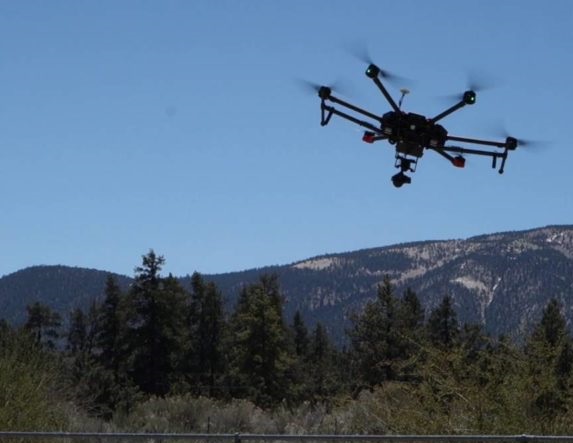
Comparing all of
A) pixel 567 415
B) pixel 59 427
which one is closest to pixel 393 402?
pixel 567 415

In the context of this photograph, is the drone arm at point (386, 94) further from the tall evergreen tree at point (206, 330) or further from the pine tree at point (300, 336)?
the pine tree at point (300, 336)

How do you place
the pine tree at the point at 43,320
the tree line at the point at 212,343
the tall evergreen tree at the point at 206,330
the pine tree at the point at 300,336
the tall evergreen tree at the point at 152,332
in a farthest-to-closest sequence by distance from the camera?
1. the pine tree at the point at 300,336
2. the pine tree at the point at 43,320
3. the tall evergreen tree at the point at 206,330
4. the tall evergreen tree at the point at 152,332
5. the tree line at the point at 212,343

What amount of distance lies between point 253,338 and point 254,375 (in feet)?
6.86

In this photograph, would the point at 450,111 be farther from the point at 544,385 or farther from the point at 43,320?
the point at 43,320

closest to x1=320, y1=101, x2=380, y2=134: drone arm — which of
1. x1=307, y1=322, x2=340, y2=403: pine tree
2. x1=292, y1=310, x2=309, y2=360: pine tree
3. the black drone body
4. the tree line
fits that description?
the black drone body

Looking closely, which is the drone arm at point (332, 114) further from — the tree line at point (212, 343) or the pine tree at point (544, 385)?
the tree line at point (212, 343)

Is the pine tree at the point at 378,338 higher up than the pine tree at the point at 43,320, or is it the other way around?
the pine tree at the point at 43,320

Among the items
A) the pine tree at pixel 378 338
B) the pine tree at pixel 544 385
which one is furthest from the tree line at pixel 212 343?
the pine tree at pixel 544 385

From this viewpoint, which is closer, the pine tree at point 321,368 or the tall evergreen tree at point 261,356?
the tall evergreen tree at point 261,356

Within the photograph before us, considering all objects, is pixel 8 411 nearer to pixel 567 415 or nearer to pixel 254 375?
pixel 567 415

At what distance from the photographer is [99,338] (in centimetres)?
6481

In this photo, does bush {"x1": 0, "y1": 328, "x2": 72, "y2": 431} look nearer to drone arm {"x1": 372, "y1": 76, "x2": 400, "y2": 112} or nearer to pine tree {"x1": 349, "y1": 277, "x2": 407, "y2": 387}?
drone arm {"x1": 372, "y1": 76, "x2": 400, "y2": 112}

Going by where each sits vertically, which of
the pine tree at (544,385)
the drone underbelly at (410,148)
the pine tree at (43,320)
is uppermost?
the pine tree at (43,320)

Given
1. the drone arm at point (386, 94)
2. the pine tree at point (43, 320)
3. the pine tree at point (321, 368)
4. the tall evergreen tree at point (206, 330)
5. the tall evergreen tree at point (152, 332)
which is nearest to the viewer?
the drone arm at point (386, 94)
